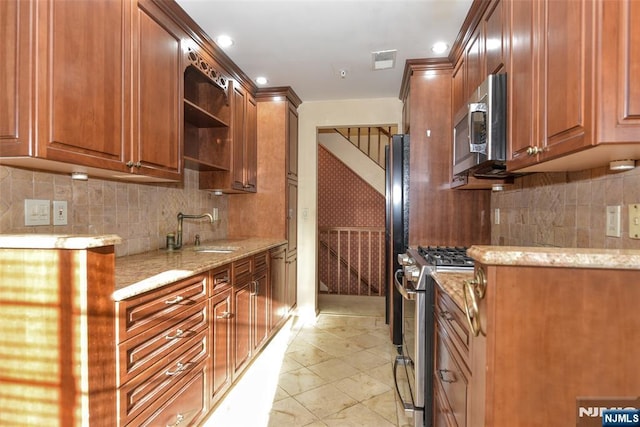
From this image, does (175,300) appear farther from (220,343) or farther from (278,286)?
(278,286)

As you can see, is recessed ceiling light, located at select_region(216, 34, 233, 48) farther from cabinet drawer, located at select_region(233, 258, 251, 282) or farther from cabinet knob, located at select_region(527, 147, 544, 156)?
cabinet knob, located at select_region(527, 147, 544, 156)

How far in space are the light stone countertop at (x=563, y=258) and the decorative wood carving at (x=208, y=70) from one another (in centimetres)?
224

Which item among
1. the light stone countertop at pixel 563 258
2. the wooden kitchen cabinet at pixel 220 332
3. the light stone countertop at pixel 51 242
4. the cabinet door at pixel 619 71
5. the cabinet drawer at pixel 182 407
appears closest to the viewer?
the light stone countertop at pixel 563 258

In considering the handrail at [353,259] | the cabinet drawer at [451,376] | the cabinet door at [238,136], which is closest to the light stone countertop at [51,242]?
the cabinet drawer at [451,376]

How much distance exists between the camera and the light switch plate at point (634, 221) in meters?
1.18

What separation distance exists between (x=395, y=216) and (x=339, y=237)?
2.38 m

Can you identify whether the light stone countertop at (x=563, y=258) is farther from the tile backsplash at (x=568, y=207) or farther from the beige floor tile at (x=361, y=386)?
the beige floor tile at (x=361, y=386)

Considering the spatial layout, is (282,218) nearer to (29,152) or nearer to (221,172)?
(221,172)

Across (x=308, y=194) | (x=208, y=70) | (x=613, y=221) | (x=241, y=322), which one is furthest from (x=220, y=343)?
(x=308, y=194)

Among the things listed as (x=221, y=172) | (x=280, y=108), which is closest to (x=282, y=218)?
(x=221, y=172)

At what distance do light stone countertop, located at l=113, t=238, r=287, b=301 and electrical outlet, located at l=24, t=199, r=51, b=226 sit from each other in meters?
0.39

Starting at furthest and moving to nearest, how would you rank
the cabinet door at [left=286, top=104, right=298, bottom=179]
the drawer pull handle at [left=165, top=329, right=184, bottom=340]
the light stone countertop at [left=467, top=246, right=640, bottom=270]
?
the cabinet door at [left=286, top=104, right=298, bottom=179]
the drawer pull handle at [left=165, top=329, right=184, bottom=340]
the light stone countertop at [left=467, top=246, right=640, bottom=270]

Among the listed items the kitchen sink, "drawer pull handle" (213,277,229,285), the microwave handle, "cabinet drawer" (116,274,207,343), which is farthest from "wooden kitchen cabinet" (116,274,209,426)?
the microwave handle

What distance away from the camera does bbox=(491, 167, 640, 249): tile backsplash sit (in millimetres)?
1280
